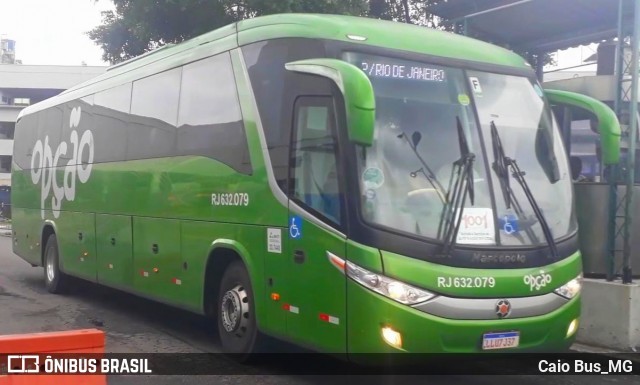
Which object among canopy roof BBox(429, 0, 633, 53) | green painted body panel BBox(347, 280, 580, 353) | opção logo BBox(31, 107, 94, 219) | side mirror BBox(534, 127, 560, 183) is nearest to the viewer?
green painted body panel BBox(347, 280, 580, 353)

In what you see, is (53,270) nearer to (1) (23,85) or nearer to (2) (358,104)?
(2) (358,104)

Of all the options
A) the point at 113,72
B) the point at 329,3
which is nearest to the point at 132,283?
the point at 113,72

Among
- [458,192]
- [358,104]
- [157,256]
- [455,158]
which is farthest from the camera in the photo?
[157,256]

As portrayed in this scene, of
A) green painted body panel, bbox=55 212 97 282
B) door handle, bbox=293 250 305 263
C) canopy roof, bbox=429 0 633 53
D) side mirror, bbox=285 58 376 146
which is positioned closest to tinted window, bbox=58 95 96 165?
green painted body panel, bbox=55 212 97 282

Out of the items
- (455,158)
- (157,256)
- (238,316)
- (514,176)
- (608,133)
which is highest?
(608,133)

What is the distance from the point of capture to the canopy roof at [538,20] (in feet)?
41.5

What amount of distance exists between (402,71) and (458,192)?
A: 1.24m

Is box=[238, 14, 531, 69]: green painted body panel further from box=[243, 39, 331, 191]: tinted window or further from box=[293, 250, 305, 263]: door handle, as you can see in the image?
box=[293, 250, 305, 263]: door handle

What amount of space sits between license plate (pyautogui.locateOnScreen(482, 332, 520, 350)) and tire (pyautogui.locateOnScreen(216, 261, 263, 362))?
2523 mm

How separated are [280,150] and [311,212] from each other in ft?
2.71

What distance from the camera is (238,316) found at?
8539mm

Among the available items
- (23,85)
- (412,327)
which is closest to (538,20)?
(412,327)

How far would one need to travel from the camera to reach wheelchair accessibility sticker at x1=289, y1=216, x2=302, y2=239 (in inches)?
292

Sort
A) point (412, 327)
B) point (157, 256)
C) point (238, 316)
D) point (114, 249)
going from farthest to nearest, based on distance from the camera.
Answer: point (114, 249) < point (157, 256) < point (238, 316) < point (412, 327)
